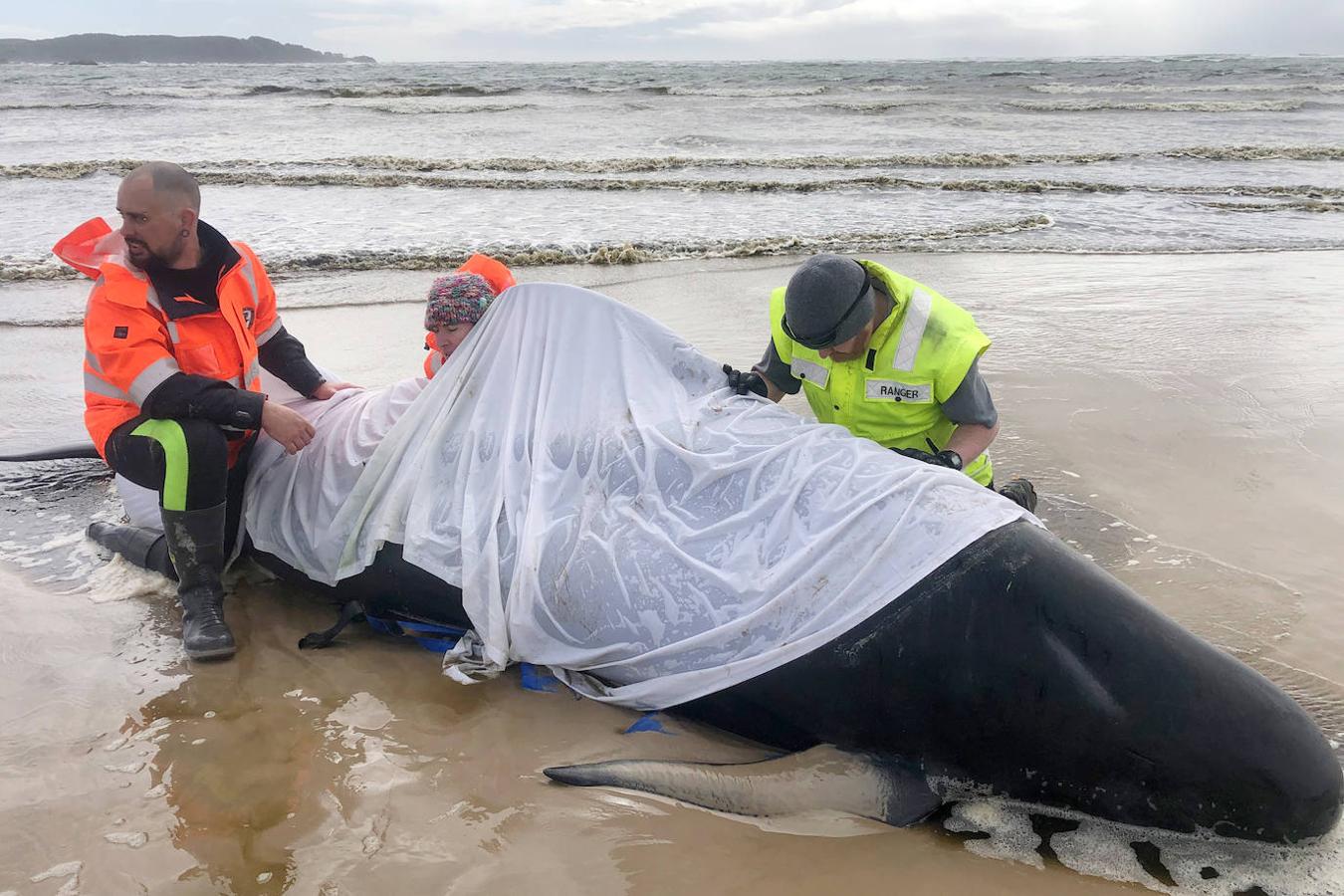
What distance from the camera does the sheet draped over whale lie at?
9.34ft

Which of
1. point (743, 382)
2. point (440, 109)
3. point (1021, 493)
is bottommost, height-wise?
point (1021, 493)

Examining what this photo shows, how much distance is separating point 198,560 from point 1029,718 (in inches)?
112

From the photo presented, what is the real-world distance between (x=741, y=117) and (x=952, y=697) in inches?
998

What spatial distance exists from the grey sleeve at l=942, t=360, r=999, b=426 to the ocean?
76 centimetres

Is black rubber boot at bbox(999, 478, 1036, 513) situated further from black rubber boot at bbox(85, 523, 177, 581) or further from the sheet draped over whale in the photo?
black rubber boot at bbox(85, 523, 177, 581)

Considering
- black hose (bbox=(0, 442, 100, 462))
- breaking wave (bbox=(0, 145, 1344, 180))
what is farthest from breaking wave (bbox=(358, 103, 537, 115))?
black hose (bbox=(0, 442, 100, 462))

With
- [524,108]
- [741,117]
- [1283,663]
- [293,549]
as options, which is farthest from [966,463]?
[524,108]

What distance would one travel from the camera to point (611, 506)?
323cm

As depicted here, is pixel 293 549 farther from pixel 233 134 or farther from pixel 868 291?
pixel 233 134

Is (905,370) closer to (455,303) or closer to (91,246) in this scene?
(455,303)

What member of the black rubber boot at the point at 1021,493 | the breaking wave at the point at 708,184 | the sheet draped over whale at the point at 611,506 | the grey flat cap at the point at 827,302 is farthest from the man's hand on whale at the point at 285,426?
the breaking wave at the point at 708,184

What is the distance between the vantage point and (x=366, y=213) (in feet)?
40.5

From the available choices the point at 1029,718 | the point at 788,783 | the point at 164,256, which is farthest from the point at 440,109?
the point at 1029,718

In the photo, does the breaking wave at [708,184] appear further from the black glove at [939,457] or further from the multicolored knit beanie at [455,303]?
the black glove at [939,457]
